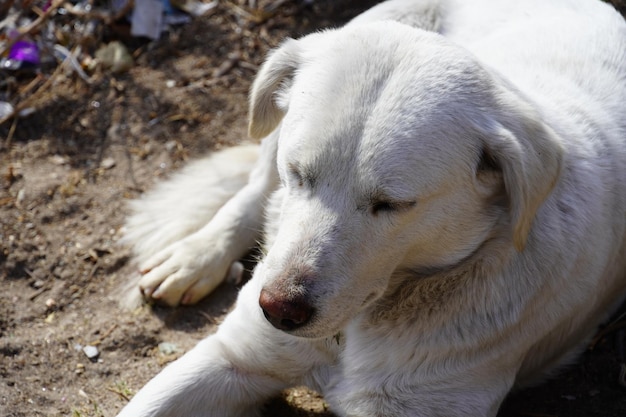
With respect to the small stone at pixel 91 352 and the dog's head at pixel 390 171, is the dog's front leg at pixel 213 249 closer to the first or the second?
the small stone at pixel 91 352

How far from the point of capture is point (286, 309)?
2305 mm

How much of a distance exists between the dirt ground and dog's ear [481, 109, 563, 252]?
3.47 feet

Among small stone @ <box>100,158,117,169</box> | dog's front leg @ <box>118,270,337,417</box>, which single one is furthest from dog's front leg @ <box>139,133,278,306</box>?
small stone @ <box>100,158,117,169</box>

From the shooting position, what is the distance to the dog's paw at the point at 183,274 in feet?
12.0

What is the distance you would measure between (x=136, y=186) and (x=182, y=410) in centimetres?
167

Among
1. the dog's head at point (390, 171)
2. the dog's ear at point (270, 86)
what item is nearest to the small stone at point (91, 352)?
the dog's ear at point (270, 86)

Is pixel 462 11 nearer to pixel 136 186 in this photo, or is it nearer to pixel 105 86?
pixel 136 186

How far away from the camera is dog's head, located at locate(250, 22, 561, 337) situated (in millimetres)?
2318

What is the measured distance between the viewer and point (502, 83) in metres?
2.59

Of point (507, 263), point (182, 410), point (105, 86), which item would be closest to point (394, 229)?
point (507, 263)

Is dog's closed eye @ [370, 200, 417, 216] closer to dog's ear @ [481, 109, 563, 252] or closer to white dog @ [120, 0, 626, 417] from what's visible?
white dog @ [120, 0, 626, 417]

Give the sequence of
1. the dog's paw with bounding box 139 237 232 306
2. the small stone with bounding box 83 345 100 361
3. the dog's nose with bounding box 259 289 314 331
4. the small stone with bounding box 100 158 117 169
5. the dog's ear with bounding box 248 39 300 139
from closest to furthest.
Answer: the dog's nose with bounding box 259 289 314 331, the dog's ear with bounding box 248 39 300 139, the small stone with bounding box 83 345 100 361, the dog's paw with bounding box 139 237 232 306, the small stone with bounding box 100 158 117 169

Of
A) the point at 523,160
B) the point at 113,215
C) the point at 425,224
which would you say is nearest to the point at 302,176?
the point at 425,224

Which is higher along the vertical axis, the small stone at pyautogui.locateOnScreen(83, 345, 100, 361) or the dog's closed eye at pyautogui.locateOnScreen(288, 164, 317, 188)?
the dog's closed eye at pyautogui.locateOnScreen(288, 164, 317, 188)
